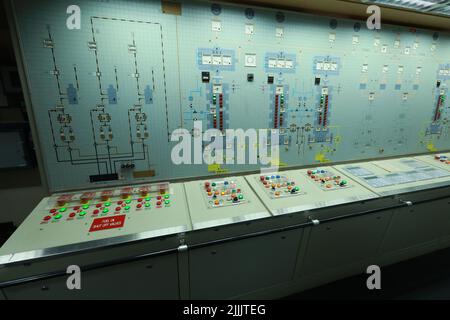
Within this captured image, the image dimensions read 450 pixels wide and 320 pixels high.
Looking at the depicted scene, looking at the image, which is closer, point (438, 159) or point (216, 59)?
point (216, 59)

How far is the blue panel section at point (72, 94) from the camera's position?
143cm

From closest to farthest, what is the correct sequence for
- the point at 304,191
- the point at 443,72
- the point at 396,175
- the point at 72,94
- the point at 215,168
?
the point at 72,94 → the point at 304,191 → the point at 215,168 → the point at 396,175 → the point at 443,72

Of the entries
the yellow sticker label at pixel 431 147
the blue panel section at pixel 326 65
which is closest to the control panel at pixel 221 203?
the blue panel section at pixel 326 65

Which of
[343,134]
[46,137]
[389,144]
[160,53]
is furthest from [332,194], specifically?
[46,137]

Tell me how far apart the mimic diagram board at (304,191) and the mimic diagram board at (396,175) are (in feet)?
0.47

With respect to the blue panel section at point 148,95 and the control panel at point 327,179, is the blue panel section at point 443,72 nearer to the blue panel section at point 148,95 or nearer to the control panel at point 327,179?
the control panel at point 327,179

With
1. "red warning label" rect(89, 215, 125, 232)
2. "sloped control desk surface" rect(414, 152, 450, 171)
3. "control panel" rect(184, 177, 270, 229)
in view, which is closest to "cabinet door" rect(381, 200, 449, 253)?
"sloped control desk surface" rect(414, 152, 450, 171)

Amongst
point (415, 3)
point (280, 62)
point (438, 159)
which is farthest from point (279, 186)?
point (438, 159)

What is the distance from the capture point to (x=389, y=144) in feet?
7.87

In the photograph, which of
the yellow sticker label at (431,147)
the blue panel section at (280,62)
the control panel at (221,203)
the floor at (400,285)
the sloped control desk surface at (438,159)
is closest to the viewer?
the control panel at (221,203)

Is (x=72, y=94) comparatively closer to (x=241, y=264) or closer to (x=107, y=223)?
(x=107, y=223)

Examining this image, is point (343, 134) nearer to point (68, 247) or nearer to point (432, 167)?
point (432, 167)

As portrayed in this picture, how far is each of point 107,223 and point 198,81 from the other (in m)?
1.17

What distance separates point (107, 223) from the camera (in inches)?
50.8
